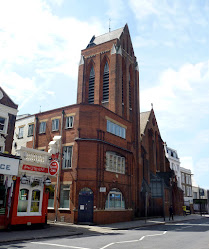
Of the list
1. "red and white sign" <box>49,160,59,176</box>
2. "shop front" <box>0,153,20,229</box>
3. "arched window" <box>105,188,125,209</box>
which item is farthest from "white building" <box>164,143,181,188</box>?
"shop front" <box>0,153,20,229</box>

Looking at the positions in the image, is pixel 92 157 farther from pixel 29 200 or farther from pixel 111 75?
pixel 111 75

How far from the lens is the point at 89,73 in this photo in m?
42.2

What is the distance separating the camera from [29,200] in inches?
766

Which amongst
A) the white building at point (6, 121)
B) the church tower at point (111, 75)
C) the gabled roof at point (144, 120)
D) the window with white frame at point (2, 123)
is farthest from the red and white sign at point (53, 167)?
the gabled roof at point (144, 120)

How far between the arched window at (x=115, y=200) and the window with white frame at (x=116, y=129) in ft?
21.3

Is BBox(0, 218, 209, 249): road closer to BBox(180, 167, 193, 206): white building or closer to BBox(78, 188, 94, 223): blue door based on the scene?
BBox(78, 188, 94, 223): blue door

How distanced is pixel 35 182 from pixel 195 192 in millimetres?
71846

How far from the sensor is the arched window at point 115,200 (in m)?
27.1

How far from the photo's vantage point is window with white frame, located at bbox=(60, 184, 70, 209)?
25750 millimetres

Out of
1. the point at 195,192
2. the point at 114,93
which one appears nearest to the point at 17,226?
the point at 114,93

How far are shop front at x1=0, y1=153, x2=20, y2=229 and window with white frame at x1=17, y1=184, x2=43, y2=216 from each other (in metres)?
0.90

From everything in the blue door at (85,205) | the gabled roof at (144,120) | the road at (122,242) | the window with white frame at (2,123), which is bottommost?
the road at (122,242)

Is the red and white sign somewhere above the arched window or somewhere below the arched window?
above

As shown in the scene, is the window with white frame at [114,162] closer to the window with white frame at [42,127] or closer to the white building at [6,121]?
the window with white frame at [42,127]
